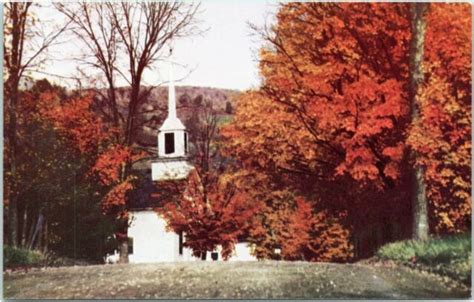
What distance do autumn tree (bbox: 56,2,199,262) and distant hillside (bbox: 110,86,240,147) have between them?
0.05 m

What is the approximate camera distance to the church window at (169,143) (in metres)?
7.52

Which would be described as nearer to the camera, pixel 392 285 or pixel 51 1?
pixel 392 285

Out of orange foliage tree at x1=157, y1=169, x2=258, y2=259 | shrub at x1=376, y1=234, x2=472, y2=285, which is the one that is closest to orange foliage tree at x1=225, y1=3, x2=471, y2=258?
shrub at x1=376, y1=234, x2=472, y2=285

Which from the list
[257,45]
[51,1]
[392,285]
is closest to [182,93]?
[257,45]

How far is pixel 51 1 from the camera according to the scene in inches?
302

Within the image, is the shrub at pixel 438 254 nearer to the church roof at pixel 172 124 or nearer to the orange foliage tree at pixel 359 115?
the orange foliage tree at pixel 359 115

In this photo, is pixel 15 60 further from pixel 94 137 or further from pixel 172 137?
pixel 172 137

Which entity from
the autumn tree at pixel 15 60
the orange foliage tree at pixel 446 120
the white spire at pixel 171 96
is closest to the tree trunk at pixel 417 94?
the orange foliage tree at pixel 446 120

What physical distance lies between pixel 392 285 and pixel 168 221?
217 centimetres

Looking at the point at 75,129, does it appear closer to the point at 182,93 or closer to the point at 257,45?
the point at 182,93

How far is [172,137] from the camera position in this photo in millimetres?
7531

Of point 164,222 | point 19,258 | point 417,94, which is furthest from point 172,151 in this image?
point 417,94

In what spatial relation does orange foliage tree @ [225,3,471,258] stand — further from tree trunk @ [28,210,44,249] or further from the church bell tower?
tree trunk @ [28,210,44,249]

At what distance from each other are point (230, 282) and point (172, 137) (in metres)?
1.48
